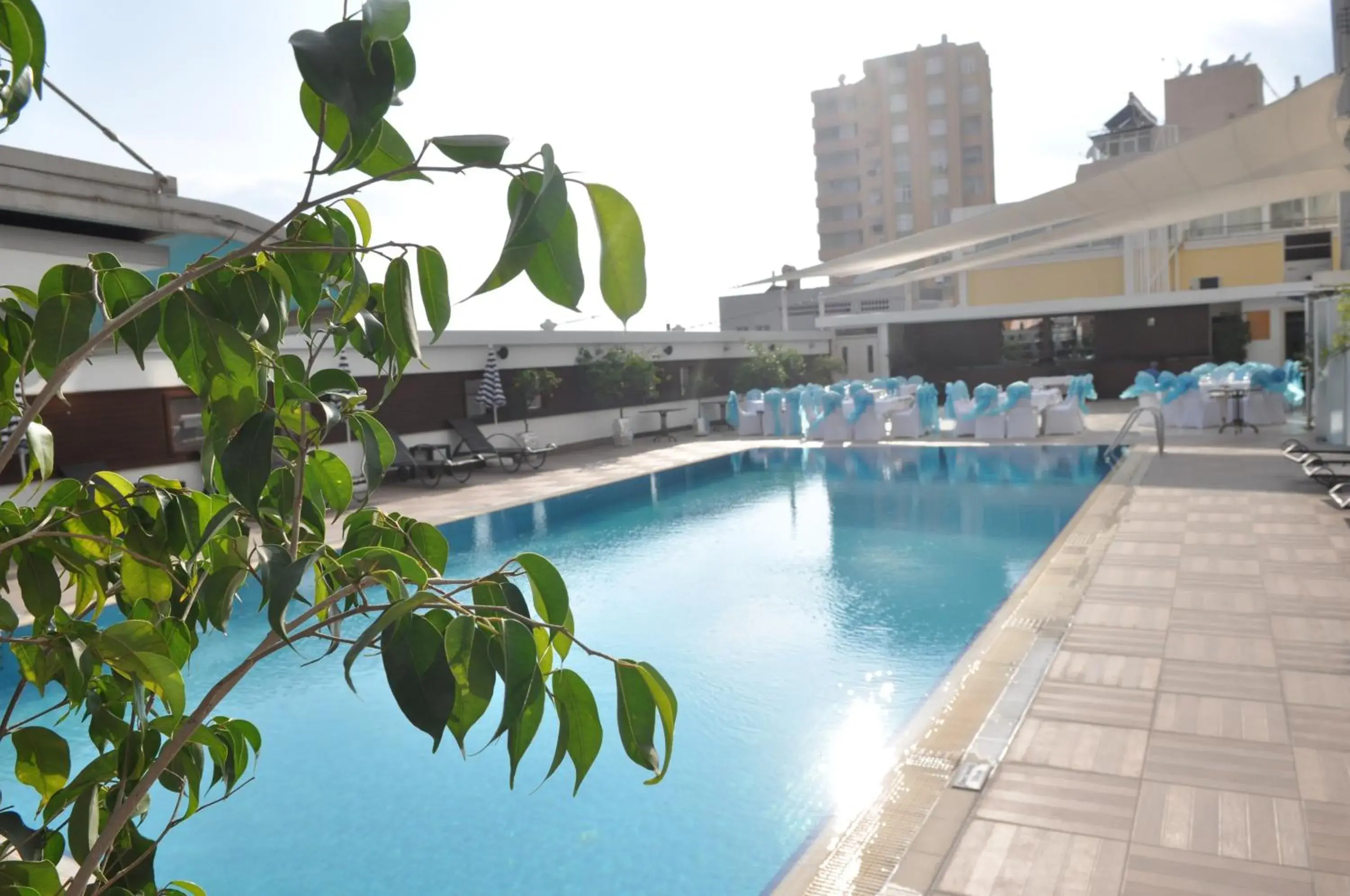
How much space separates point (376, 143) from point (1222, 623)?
5777mm

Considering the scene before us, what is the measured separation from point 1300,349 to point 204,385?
93.0 ft

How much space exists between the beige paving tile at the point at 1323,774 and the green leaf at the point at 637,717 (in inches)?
134

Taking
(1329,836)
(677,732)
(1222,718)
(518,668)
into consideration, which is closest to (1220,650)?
(1222,718)

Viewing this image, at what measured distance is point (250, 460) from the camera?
824 millimetres

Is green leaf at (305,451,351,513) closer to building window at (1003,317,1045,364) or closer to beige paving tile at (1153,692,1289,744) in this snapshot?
beige paving tile at (1153,692,1289,744)

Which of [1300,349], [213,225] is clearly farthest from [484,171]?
[1300,349]

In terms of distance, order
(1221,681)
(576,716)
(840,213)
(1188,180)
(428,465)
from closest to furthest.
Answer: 1. (576,716)
2. (1221,681)
3. (1188,180)
4. (428,465)
5. (840,213)

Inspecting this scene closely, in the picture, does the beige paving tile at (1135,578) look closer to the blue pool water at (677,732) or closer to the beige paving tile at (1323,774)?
the blue pool water at (677,732)

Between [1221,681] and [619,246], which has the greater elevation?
[619,246]

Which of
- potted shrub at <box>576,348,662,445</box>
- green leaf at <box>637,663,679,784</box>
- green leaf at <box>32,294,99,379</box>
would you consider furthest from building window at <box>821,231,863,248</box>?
green leaf at <box>637,663,679,784</box>

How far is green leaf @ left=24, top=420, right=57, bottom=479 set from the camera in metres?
1.10

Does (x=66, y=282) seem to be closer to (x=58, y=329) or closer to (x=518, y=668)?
(x=58, y=329)

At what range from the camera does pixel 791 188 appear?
178 feet

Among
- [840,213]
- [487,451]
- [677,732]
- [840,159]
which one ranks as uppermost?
[840,159]
